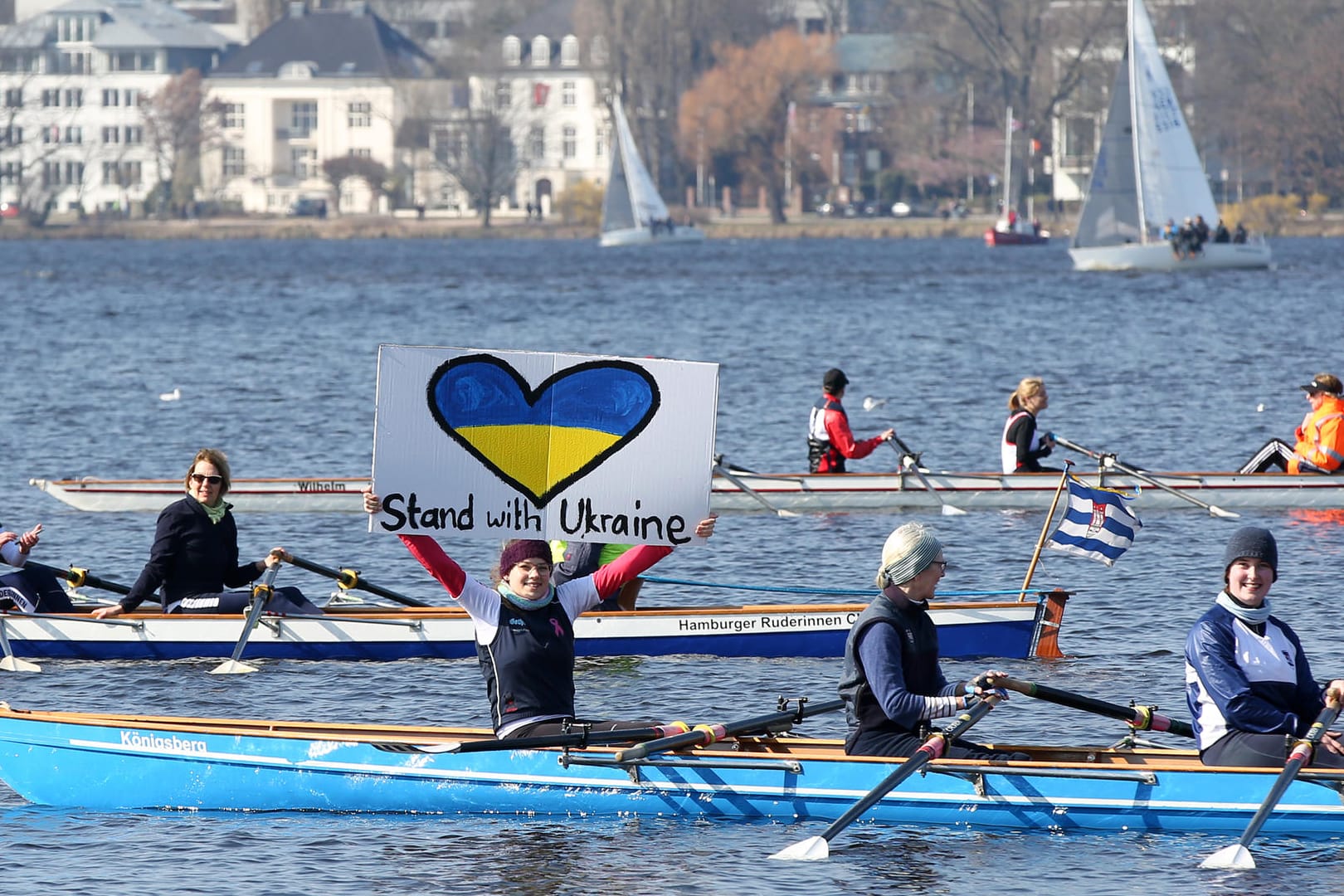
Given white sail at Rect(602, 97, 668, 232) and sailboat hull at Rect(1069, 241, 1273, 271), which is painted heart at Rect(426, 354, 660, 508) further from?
white sail at Rect(602, 97, 668, 232)

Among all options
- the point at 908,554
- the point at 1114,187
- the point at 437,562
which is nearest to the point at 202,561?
the point at 437,562

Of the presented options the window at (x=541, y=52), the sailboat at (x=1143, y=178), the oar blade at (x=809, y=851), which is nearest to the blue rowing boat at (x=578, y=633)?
the oar blade at (x=809, y=851)

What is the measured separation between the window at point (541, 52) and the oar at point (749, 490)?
16174 centimetres

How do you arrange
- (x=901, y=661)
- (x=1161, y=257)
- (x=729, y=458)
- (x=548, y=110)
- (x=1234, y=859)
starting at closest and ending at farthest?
(x=901, y=661) → (x=1234, y=859) → (x=729, y=458) → (x=1161, y=257) → (x=548, y=110)

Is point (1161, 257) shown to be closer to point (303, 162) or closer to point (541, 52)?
point (541, 52)

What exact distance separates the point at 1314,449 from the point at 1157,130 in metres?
53.5

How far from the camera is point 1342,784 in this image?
11984 millimetres

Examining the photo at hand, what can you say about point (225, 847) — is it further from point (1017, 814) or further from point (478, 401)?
point (1017, 814)

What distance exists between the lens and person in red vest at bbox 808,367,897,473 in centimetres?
2389

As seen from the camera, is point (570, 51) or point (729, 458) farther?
point (570, 51)

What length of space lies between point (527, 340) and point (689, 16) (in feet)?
358

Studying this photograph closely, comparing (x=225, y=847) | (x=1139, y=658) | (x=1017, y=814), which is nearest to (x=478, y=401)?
(x=225, y=847)

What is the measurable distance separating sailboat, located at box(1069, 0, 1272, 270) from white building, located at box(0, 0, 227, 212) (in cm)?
11632

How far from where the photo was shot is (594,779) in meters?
12.8
